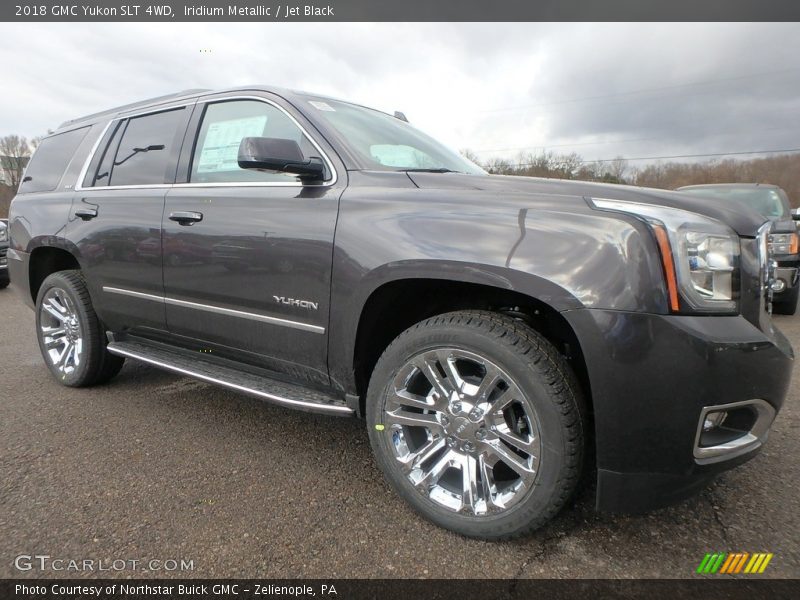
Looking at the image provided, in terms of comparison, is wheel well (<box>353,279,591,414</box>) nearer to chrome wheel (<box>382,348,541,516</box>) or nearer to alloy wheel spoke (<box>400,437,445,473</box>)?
chrome wheel (<box>382,348,541,516</box>)

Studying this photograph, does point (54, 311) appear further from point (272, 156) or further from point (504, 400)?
point (504, 400)

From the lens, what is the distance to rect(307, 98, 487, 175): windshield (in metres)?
2.53

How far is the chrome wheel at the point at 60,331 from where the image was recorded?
3.63 metres

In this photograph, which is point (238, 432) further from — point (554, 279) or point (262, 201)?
point (554, 279)

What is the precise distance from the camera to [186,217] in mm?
2725

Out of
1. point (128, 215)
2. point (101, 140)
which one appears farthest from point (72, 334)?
point (101, 140)

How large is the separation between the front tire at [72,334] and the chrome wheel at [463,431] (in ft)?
8.18

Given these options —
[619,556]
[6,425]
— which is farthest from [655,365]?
[6,425]

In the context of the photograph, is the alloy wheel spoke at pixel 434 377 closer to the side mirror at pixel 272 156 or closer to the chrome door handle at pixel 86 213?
the side mirror at pixel 272 156

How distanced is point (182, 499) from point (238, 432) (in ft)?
2.30

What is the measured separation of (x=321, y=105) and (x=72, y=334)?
2.53 m

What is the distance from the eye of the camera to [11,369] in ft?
13.6

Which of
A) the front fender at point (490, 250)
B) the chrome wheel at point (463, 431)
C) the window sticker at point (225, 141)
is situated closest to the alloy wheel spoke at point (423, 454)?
the chrome wheel at point (463, 431)

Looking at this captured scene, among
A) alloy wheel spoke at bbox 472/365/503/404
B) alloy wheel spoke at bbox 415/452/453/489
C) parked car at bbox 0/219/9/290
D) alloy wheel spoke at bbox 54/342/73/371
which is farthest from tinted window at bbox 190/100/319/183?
parked car at bbox 0/219/9/290
